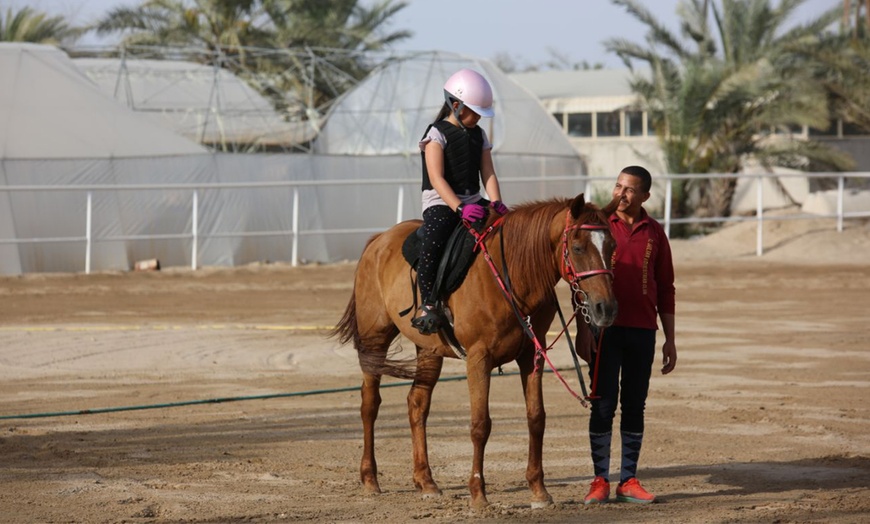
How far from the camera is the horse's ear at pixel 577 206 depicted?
17.2 ft

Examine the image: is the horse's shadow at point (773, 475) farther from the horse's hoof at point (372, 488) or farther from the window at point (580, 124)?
the window at point (580, 124)

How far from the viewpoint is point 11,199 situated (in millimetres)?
20406

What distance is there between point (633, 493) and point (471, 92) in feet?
7.09

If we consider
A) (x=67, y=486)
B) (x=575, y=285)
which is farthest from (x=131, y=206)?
(x=575, y=285)

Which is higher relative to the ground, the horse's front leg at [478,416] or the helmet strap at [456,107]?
the helmet strap at [456,107]

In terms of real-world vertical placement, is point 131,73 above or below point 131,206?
above

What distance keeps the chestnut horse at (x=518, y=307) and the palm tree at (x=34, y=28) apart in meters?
32.2

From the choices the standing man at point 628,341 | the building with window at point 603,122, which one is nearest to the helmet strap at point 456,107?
the standing man at point 628,341

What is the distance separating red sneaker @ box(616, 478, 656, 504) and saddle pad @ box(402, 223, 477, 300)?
4.26 ft

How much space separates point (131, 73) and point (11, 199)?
9.67m

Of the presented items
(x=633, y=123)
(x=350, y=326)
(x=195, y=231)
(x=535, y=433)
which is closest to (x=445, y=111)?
(x=350, y=326)

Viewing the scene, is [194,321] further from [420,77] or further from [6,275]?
[420,77]

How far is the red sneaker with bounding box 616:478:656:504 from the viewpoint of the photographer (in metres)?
5.66

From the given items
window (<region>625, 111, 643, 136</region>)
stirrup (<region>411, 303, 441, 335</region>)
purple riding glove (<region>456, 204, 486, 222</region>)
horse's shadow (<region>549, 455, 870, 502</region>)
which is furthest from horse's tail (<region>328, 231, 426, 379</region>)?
window (<region>625, 111, 643, 136</region>)
